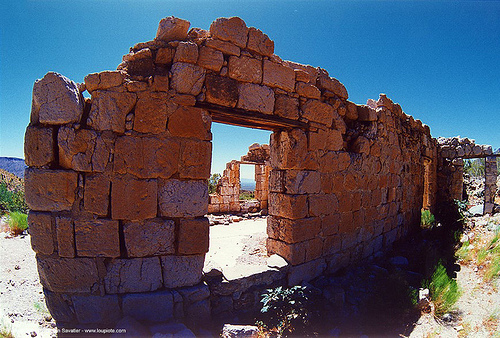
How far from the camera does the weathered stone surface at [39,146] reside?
8.99 feet

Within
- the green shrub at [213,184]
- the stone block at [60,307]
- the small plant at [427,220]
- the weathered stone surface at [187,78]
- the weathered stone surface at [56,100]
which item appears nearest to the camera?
the weathered stone surface at [56,100]

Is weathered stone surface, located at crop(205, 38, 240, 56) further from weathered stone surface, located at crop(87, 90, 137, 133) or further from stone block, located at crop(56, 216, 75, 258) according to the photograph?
stone block, located at crop(56, 216, 75, 258)

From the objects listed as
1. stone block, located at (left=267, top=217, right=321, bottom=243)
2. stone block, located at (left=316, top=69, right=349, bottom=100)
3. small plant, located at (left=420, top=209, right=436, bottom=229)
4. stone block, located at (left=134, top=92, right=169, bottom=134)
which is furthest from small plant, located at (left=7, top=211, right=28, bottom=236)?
small plant, located at (left=420, top=209, right=436, bottom=229)

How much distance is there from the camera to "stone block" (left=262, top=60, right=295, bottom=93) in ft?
12.2

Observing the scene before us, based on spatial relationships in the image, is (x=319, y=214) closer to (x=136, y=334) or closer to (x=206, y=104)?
(x=206, y=104)

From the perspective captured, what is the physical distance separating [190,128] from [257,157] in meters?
10.1

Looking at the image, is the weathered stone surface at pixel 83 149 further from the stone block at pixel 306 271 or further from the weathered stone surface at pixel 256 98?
the stone block at pixel 306 271

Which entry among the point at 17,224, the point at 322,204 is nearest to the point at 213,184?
the point at 17,224

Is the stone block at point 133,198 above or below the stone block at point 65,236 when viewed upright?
above

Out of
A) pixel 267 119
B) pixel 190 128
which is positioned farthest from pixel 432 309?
pixel 190 128

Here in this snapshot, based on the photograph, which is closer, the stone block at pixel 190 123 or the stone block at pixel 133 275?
the stone block at pixel 133 275

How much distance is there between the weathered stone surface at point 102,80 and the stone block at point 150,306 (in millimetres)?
2242

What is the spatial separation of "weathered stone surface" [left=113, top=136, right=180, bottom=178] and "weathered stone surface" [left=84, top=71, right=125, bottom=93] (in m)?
0.57

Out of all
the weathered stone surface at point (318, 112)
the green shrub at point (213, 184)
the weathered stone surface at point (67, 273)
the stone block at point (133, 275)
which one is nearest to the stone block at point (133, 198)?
the stone block at point (133, 275)
